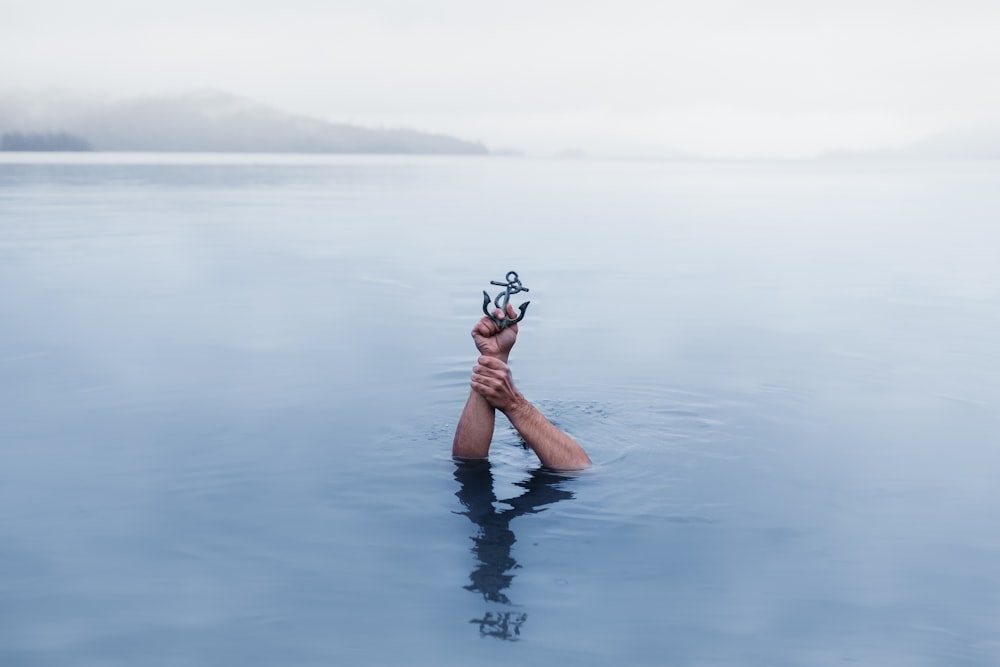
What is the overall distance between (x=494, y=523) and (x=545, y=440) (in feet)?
3.85

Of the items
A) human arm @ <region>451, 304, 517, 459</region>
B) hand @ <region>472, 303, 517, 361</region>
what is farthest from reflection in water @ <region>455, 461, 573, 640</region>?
hand @ <region>472, 303, 517, 361</region>

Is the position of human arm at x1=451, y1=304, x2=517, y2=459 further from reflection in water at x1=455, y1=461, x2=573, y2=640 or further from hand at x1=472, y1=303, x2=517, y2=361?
reflection in water at x1=455, y1=461, x2=573, y2=640

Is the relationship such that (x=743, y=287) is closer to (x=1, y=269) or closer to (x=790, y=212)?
(x=1, y=269)

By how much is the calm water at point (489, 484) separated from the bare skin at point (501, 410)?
228mm

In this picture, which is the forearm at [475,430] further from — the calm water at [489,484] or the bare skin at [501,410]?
the calm water at [489,484]

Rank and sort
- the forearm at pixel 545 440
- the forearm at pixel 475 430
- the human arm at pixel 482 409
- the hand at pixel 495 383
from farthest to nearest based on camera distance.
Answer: the forearm at pixel 475 430 → the forearm at pixel 545 440 → the human arm at pixel 482 409 → the hand at pixel 495 383

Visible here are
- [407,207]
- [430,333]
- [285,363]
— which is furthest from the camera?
[407,207]

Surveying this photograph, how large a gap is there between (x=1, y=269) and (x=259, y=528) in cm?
1974

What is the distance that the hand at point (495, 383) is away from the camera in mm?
8625

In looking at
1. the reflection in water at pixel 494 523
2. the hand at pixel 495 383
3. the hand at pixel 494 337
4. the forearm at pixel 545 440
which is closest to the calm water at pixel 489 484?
Answer: the reflection in water at pixel 494 523

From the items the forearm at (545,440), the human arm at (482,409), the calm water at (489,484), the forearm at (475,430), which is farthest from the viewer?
the forearm at (475,430)

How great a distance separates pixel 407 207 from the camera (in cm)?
5628

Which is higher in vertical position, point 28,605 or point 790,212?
point 790,212

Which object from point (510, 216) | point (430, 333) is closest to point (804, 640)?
point (430, 333)
